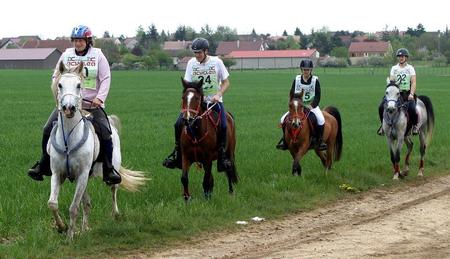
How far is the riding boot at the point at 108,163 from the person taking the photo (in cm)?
970

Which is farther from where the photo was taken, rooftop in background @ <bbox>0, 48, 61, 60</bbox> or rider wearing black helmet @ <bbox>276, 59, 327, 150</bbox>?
rooftop in background @ <bbox>0, 48, 61, 60</bbox>

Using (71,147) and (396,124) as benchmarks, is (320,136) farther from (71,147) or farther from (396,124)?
(71,147)

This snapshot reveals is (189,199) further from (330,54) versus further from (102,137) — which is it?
(330,54)

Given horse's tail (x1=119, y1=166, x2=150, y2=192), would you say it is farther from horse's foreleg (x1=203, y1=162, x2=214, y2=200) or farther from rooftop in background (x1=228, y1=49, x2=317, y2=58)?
rooftop in background (x1=228, y1=49, x2=317, y2=58)

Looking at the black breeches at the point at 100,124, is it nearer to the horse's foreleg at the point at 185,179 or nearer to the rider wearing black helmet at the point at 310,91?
the horse's foreleg at the point at 185,179

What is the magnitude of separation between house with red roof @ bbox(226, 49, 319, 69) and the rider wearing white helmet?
13665 cm

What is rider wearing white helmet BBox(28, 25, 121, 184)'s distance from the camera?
9.39m

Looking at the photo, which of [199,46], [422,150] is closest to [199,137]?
[199,46]

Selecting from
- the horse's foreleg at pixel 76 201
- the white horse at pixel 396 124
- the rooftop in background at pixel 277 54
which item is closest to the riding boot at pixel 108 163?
the horse's foreleg at pixel 76 201

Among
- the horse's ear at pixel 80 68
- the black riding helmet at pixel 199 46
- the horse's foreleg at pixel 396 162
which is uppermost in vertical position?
the black riding helmet at pixel 199 46

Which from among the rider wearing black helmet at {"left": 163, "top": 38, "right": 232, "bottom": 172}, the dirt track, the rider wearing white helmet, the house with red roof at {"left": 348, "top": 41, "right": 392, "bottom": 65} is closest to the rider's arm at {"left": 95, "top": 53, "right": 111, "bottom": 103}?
the rider wearing white helmet

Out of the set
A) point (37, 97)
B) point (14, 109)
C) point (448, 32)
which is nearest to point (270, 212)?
point (14, 109)

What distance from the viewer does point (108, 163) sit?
9.74 m

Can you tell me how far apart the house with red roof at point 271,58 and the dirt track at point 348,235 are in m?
134
